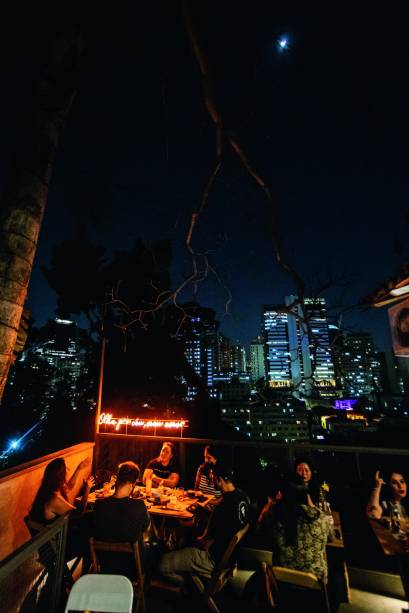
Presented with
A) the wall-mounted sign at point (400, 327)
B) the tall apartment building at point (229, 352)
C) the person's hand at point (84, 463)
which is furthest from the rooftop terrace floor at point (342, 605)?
the tall apartment building at point (229, 352)

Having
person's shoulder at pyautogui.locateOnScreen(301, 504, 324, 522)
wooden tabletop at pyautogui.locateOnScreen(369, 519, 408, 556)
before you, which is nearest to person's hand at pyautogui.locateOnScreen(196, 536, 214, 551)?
person's shoulder at pyautogui.locateOnScreen(301, 504, 324, 522)

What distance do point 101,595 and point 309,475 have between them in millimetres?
2972

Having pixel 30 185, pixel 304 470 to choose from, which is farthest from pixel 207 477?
pixel 30 185

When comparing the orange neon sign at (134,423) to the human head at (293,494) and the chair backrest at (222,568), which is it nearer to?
the human head at (293,494)

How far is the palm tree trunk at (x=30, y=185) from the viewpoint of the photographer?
76.0 inches

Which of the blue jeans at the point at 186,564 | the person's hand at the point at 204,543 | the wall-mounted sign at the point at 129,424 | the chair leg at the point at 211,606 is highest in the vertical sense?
the wall-mounted sign at the point at 129,424

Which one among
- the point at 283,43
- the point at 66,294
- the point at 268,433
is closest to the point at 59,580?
the point at 283,43

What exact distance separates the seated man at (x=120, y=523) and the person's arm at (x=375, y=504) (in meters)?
2.80

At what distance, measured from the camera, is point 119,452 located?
6734 mm

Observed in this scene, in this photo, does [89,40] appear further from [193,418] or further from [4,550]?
[193,418]

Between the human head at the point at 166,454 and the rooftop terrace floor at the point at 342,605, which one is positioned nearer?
the rooftop terrace floor at the point at 342,605

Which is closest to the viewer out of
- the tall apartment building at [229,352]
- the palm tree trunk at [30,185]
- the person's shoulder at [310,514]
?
the palm tree trunk at [30,185]

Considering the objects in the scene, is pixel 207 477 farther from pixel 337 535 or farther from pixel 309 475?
pixel 337 535

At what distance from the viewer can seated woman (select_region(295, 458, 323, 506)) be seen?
384cm
